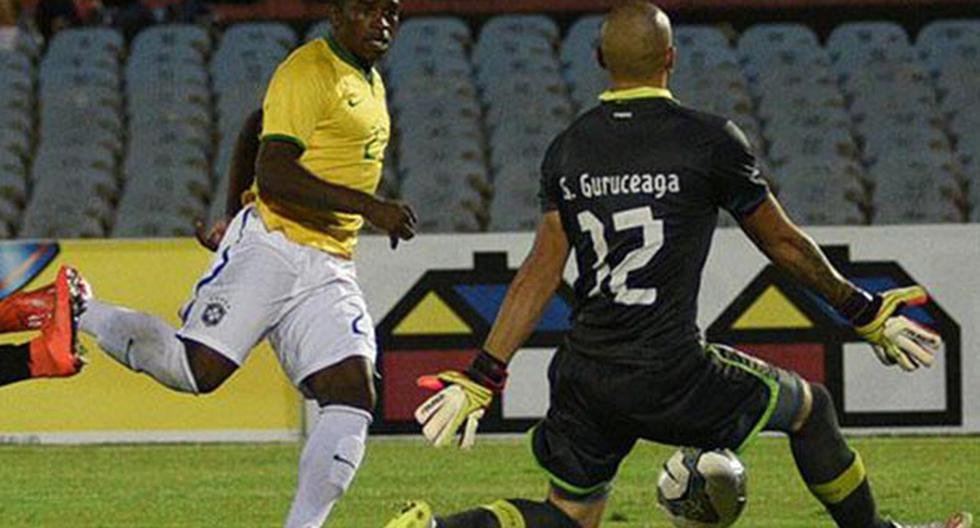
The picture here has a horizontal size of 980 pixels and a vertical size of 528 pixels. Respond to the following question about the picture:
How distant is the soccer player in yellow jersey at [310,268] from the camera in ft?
27.5

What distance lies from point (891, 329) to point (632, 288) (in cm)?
81

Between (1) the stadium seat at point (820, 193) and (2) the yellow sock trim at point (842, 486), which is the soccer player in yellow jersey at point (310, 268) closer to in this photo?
(2) the yellow sock trim at point (842, 486)

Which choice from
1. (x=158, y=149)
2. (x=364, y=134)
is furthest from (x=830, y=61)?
(x=364, y=134)

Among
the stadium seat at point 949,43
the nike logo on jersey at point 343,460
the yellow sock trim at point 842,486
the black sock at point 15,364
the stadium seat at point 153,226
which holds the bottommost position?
the stadium seat at point 153,226

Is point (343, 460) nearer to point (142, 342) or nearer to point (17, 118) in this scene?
point (142, 342)

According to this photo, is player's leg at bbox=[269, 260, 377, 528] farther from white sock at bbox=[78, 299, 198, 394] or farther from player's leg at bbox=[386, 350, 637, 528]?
player's leg at bbox=[386, 350, 637, 528]

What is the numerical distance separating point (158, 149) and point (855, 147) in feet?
15.3

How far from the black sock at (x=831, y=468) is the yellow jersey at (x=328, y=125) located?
1.70 meters

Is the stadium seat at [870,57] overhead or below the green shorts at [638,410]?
below

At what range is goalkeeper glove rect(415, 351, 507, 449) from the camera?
7.34 m

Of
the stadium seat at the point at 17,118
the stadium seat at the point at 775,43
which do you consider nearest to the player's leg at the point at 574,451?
the stadium seat at the point at 17,118

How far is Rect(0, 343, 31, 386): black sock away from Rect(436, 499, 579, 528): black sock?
204 centimetres

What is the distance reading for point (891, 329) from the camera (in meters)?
7.74

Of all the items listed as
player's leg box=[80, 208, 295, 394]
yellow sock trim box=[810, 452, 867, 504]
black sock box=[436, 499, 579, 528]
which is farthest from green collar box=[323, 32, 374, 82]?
yellow sock trim box=[810, 452, 867, 504]
